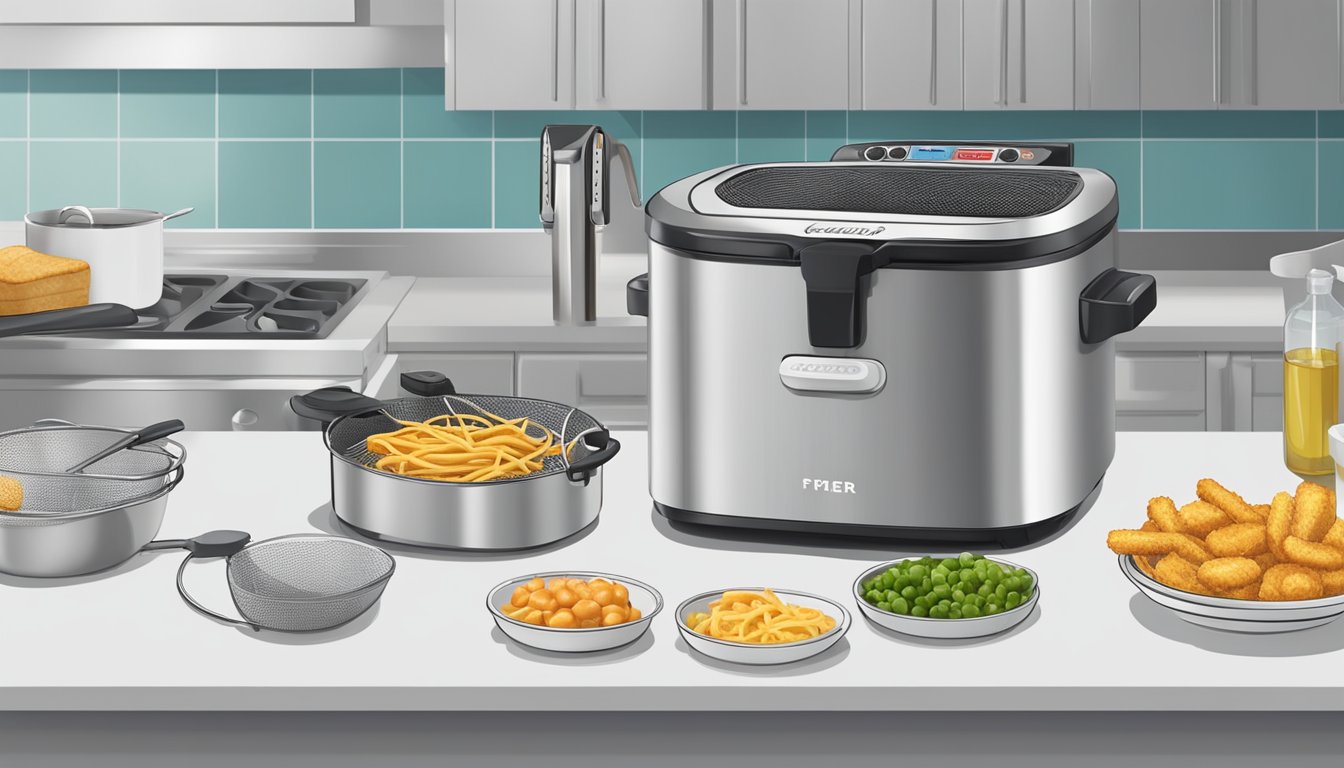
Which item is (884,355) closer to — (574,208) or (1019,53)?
(574,208)

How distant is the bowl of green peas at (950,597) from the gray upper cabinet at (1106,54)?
2.09m

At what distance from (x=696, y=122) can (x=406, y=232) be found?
28.6 inches

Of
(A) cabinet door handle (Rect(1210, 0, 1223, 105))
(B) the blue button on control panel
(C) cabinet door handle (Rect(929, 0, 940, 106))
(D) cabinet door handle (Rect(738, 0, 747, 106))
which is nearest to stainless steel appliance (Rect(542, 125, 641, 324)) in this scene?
(D) cabinet door handle (Rect(738, 0, 747, 106))

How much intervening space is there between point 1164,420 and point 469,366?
1344mm

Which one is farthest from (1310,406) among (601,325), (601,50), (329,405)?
(601,50)

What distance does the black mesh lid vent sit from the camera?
133 cm

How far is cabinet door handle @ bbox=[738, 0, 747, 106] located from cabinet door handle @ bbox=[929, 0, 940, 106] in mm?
381

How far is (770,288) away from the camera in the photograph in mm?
1288

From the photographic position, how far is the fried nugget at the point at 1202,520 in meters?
1.19

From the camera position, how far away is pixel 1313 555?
3.66 feet

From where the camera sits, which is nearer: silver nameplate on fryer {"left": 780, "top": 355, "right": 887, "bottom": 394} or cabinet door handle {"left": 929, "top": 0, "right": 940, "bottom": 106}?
silver nameplate on fryer {"left": 780, "top": 355, "right": 887, "bottom": 394}

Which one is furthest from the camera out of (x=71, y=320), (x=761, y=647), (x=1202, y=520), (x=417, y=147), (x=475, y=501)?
(x=417, y=147)

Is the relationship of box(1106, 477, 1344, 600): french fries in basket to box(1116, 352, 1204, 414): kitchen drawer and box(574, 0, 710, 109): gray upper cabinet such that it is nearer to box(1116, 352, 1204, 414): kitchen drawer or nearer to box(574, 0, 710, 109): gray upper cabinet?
box(1116, 352, 1204, 414): kitchen drawer

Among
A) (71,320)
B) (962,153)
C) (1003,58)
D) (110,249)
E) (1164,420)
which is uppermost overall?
(1003,58)
